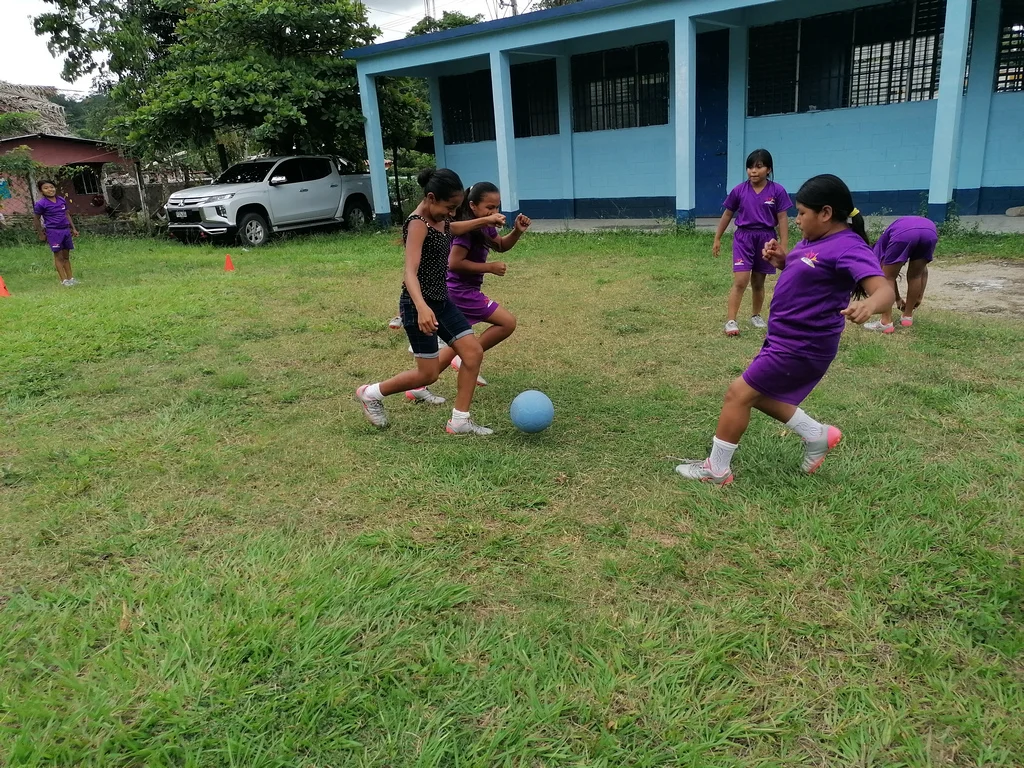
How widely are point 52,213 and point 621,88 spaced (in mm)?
10804

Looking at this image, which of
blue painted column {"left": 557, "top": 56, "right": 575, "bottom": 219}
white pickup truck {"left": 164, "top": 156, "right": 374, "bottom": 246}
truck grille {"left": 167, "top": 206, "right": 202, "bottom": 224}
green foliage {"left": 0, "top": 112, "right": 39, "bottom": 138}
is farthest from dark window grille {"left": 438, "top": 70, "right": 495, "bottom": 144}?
green foliage {"left": 0, "top": 112, "right": 39, "bottom": 138}

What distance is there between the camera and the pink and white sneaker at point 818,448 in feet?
11.7

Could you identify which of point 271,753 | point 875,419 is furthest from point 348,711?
point 875,419

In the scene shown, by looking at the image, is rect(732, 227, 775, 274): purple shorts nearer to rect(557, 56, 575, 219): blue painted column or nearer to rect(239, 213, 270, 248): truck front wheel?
rect(239, 213, 270, 248): truck front wheel

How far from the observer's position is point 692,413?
4562mm

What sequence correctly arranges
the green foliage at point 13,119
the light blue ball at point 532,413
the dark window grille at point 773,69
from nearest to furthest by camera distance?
the light blue ball at point 532,413
the dark window grille at point 773,69
the green foliage at point 13,119

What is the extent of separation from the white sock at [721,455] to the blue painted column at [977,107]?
1130 cm

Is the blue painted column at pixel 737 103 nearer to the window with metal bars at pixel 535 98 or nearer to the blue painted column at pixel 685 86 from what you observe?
the blue painted column at pixel 685 86

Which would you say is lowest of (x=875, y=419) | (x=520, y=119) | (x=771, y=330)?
(x=875, y=419)

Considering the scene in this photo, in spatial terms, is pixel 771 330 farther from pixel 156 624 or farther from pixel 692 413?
pixel 156 624

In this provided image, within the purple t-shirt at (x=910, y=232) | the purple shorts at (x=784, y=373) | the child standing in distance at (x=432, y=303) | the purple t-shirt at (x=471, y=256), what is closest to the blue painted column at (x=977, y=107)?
the purple t-shirt at (x=910, y=232)

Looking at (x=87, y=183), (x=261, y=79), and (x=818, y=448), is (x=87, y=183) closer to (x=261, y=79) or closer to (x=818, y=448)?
(x=261, y=79)

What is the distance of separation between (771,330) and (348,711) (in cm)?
243

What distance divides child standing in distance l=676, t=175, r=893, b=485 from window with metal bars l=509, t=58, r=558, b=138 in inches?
547
